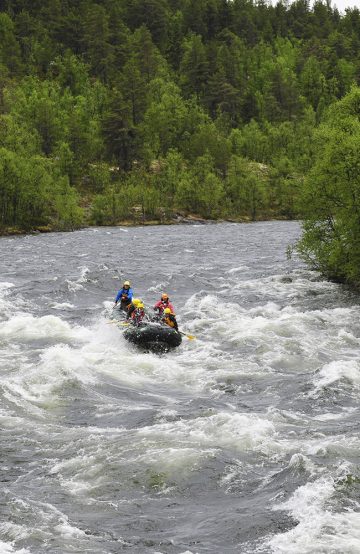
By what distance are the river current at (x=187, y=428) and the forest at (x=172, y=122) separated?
30.3 ft

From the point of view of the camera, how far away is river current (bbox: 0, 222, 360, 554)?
13.0 meters

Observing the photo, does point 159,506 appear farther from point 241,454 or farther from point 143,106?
point 143,106

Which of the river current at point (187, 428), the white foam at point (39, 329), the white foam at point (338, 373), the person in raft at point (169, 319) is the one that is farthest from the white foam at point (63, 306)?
the white foam at point (338, 373)

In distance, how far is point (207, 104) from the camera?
15125cm

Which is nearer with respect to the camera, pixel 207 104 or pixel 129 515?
pixel 129 515

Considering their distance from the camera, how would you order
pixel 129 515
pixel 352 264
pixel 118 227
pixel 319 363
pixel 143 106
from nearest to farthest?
pixel 129 515
pixel 319 363
pixel 352 264
pixel 118 227
pixel 143 106

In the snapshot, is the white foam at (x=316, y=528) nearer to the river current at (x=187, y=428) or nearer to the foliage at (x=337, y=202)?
the river current at (x=187, y=428)

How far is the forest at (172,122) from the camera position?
139 feet

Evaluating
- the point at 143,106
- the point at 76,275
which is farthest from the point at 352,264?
the point at 143,106

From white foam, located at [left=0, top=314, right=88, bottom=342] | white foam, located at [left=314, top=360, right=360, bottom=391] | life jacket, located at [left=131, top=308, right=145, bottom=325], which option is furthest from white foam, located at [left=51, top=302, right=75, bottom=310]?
white foam, located at [left=314, top=360, right=360, bottom=391]

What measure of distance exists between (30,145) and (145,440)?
83737mm

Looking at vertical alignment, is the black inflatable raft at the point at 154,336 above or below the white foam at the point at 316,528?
above

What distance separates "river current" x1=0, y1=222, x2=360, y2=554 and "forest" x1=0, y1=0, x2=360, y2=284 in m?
9.23

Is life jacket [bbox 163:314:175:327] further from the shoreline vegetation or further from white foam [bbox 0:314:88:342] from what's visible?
the shoreline vegetation
